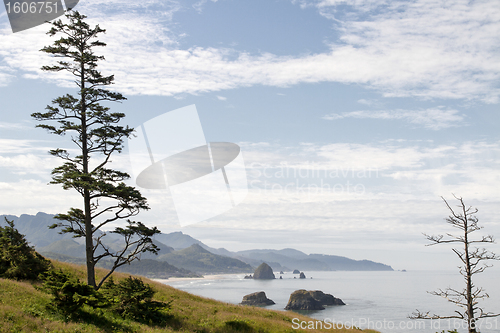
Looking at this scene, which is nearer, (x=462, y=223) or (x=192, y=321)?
(x=462, y=223)

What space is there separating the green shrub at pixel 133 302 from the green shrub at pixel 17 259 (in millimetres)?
6798

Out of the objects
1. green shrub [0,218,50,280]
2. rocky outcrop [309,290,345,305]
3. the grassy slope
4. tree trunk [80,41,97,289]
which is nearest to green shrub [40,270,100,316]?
the grassy slope

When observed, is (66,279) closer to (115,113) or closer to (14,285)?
(14,285)

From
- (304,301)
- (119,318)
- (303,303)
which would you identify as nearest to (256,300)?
(303,303)

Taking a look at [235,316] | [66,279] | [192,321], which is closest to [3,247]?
[66,279]

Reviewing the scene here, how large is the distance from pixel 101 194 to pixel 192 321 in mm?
11913

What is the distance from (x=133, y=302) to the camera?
882 inches

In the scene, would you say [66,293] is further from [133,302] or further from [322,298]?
[322,298]

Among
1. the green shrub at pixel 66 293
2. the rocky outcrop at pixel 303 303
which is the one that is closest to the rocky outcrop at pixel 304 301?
the rocky outcrop at pixel 303 303

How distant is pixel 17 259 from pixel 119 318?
1037 cm

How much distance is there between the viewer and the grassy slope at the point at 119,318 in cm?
1591

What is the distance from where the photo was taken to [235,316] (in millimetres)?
28469

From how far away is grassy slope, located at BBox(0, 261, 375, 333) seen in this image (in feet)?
52.2

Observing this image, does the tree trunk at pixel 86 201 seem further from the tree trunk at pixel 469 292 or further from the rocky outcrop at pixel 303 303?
the rocky outcrop at pixel 303 303
